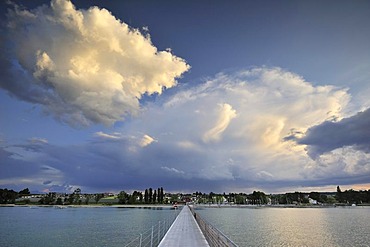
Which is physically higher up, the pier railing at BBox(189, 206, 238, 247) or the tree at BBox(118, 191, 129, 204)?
the tree at BBox(118, 191, 129, 204)

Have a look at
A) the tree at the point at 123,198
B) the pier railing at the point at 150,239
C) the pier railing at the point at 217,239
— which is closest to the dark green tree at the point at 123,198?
the tree at the point at 123,198

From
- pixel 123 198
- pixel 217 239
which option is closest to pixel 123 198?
pixel 123 198

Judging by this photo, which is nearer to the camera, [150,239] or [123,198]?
[150,239]

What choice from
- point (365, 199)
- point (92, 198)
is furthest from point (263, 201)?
point (92, 198)

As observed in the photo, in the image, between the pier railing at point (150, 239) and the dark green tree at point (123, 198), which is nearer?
the pier railing at point (150, 239)

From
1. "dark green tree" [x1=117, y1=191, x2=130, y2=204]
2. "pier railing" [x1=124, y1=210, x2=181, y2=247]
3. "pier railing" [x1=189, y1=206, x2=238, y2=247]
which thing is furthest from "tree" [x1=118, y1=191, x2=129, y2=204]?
"pier railing" [x1=189, y1=206, x2=238, y2=247]

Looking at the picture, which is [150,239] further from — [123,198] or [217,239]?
[123,198]

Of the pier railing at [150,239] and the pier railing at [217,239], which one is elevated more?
the pier railing at [217,239]

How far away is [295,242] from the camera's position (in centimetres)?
3300

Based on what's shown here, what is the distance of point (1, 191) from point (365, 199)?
22345 centimetres

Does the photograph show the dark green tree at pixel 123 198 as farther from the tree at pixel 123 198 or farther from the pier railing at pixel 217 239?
the pier railing at pixel 217 239

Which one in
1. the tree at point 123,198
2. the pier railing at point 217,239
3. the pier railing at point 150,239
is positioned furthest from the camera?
the tree at point 123,198

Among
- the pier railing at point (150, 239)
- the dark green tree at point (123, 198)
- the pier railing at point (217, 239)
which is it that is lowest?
the pier railing at point (150, 239)

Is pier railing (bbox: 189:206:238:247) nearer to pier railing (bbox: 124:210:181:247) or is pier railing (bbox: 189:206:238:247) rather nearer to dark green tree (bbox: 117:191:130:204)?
pier railing (bbox: 124:210:181:247)
